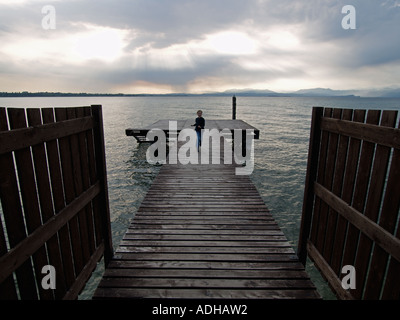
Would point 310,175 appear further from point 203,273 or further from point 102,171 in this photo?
point 102,171

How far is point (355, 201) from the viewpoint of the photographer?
292cm

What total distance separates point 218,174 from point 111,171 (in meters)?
8.11

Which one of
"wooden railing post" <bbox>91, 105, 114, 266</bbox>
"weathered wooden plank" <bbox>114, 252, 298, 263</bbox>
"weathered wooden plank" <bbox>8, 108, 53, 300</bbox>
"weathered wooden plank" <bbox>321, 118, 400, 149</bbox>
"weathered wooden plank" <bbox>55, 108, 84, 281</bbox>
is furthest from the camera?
"weathered wooden plank" <bbox>114, 252, 298, 263</bbox>

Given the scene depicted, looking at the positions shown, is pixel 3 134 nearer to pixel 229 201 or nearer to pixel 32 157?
pixel 32 157

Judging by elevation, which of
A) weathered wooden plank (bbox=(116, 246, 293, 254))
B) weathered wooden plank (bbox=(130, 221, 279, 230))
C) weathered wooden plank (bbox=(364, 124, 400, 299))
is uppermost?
weathered wooden plank (bbox=(364, 124, 400, 299))

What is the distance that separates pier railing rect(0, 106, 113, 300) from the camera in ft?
7.02

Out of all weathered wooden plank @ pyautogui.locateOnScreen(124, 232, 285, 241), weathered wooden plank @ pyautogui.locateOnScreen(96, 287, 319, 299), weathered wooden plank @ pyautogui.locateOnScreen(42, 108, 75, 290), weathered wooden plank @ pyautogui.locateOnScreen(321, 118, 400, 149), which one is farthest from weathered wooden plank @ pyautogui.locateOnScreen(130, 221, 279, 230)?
weathered wooden plank @ pyautogui.locateOnScreen(321, 118, 400, 149)

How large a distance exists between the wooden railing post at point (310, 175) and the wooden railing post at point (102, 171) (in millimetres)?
3160

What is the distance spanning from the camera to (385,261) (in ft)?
8.04

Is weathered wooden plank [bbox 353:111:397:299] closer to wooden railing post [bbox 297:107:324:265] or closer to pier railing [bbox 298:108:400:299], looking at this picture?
pier railing [bbox 298:108:400:299]

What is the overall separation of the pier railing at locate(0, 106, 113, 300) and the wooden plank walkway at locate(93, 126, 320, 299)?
27.4 inches

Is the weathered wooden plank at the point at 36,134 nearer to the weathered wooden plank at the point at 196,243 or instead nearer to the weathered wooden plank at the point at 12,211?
the weathered wooden plank at the point at 12,211

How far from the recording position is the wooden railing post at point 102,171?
12.3 feet

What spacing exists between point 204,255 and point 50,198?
8.24 feet
